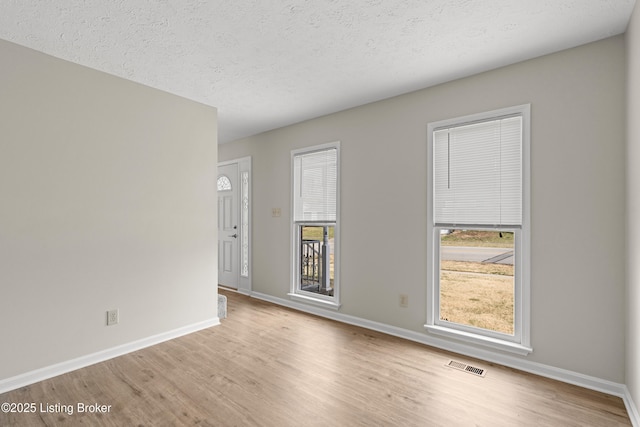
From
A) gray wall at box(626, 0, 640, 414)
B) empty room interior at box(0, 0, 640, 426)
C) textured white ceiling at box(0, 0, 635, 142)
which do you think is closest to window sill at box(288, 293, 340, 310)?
empty room interior at box(0, 0, 640, 426)

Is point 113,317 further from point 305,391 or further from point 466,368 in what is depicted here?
point 466,368

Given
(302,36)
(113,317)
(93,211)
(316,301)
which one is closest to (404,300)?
(316,301)

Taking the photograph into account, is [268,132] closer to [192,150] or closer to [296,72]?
[192,150]

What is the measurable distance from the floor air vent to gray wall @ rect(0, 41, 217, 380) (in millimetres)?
2571

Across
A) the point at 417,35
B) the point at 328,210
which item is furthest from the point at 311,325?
the point at 417,35

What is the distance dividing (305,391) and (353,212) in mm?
2027

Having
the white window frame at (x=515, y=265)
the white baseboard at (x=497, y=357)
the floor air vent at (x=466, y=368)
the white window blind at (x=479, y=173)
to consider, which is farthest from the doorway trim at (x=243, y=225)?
the floor air vent at (x=466, y=368)

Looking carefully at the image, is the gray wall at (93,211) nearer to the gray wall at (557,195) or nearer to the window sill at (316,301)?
the window sill at (316,301)

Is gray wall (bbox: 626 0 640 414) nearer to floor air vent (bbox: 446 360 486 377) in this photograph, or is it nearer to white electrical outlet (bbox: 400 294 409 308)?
floor air vent (bbox: 446 360 486 377)

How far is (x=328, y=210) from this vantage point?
13.7ft

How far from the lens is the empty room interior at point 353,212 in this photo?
216 cm

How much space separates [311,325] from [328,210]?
1.39 metres

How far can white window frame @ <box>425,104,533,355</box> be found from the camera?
105 inches

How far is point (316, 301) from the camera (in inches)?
166
